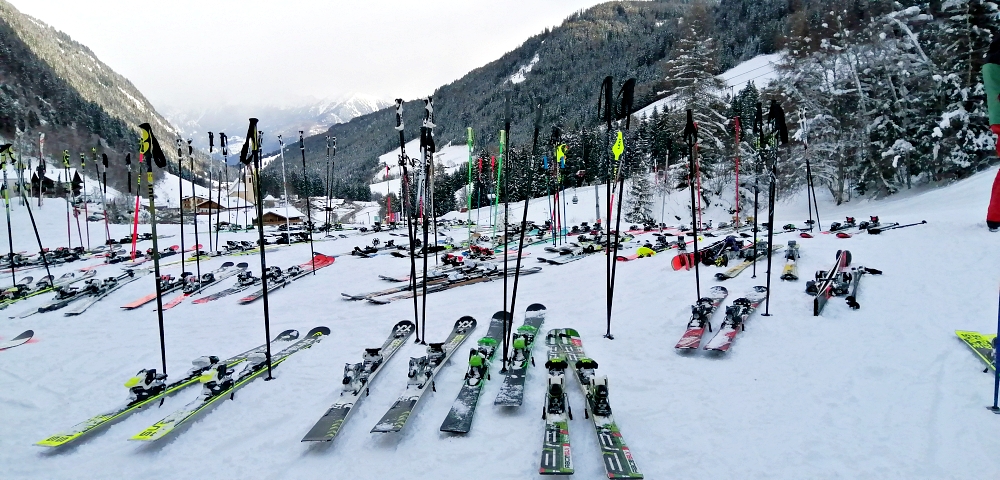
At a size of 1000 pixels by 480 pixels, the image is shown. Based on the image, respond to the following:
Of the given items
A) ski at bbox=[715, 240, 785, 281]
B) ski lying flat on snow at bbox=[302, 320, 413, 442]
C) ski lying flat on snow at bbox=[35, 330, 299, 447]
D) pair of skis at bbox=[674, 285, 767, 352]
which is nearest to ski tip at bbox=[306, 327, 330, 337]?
ski lying flat on snow at bbox=[35, 330, 299, 447]

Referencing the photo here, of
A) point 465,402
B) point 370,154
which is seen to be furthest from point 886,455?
point 370,154

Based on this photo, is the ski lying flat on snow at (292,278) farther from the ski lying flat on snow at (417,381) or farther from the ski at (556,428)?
the ski at (556,428)

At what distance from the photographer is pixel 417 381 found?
7.59m

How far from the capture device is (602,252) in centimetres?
2172

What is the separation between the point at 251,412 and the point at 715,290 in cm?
1061

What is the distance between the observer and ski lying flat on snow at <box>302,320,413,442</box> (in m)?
6.12

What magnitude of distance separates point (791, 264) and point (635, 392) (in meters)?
9.02

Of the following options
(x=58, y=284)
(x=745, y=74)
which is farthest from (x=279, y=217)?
(x=745, y=74)

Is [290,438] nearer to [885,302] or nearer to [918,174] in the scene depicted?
[885,302]

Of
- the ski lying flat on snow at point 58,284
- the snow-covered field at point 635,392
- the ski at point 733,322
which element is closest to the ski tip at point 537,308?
the snow-covered field at point 635,392

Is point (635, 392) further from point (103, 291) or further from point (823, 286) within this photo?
point (103, 291)

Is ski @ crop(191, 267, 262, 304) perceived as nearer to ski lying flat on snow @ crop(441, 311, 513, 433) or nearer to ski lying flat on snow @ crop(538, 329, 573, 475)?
ski lying flat on snow @ crop(441, 311, 513, 433)

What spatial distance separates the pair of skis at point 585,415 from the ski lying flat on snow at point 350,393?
Result: 280cm

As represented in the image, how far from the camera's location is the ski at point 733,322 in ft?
28.6
